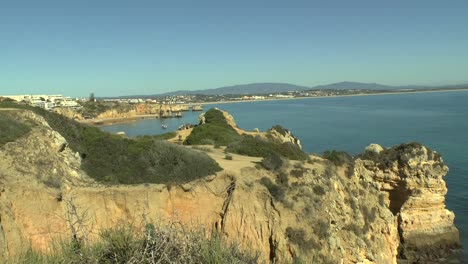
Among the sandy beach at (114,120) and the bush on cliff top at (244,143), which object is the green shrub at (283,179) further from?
the sandy beach at (114,120)

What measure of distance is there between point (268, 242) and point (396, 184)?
52.6ft

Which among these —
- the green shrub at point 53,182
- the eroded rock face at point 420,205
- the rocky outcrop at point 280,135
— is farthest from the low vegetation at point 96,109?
the green shrub at point 53,182

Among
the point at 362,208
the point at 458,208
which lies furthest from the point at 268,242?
the point at 458,208

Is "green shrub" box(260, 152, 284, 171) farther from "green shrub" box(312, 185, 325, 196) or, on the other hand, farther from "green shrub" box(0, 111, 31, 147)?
"green shrub" box(0, 111, 31, 147)

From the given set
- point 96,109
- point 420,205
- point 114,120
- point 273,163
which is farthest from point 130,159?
point 96,109

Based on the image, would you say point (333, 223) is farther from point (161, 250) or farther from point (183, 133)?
point (183, 133)

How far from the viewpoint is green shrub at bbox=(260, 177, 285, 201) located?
59.3 ft

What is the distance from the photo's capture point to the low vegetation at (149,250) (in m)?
5.88

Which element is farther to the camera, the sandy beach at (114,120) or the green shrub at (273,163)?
the sandy beach at (114,120)

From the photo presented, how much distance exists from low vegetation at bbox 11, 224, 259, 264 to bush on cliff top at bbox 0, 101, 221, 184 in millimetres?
11271

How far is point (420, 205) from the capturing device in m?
28.1

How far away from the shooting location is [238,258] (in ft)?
21.1

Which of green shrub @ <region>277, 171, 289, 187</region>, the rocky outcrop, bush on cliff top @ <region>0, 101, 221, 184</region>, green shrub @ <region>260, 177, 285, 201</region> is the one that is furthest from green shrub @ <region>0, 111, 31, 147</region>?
the rocky outcrop

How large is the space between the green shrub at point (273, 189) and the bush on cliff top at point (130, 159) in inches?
96.4
